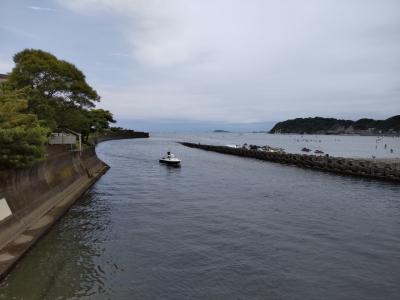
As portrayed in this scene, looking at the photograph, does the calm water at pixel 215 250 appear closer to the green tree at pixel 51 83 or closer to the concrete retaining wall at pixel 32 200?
the concrete retaining wall at pixel 32 200

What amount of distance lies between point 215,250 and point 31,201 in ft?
34.1

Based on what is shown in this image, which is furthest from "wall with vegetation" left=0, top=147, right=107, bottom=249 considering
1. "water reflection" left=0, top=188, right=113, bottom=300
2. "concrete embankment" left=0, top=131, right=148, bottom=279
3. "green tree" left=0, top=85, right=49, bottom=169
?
"water reflection" left=0, top=188, right=113, bottom=300

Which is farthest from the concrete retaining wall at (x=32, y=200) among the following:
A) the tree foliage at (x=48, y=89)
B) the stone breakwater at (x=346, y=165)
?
the stone breakwater at (x=346, y=165)

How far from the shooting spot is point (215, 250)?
17969 millimetres

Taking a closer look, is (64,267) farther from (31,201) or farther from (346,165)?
(346,165)

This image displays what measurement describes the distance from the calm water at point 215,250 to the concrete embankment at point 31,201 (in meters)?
0.56

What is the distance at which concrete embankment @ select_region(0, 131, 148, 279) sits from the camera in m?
15.8

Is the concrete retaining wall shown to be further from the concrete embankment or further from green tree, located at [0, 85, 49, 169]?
green tree, located at [0, 85, 49, 169]

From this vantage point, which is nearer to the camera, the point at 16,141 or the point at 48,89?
the point at 16,141

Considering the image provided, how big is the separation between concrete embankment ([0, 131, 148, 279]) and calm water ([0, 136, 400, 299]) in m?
0.56

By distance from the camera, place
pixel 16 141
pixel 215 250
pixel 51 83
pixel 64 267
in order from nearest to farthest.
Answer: pixel 64 267 → pixel 16 141 → pixel 215 250 → pixel 51 83

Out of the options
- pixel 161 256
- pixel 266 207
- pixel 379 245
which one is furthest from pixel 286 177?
pixel 161 256

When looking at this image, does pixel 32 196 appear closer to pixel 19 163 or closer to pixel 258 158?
pixel 19 163

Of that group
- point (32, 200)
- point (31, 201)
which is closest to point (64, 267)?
point (31, 201)
